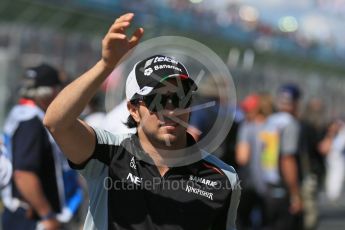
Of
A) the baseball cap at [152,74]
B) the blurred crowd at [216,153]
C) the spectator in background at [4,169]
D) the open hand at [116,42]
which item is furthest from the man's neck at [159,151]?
the spectator in background at [4,169]

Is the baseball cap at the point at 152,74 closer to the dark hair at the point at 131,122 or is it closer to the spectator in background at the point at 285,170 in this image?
the dark hair at the point at 131,122

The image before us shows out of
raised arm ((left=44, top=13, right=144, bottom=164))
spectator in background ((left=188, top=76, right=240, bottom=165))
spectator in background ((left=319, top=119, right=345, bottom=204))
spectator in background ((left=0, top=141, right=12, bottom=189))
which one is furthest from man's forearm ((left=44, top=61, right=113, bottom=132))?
spectator in background ((left=319, top=119, right=345, bottom=204))

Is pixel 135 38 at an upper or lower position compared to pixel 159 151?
upper

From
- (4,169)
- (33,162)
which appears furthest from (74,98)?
(33,162)

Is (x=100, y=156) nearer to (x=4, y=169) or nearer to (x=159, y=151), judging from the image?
(x=159, y=151)

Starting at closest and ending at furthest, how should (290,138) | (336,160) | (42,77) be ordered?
(42,77)
(290,138)
(336,160)

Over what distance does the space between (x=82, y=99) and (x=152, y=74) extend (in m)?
0.39

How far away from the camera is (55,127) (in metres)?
3.49

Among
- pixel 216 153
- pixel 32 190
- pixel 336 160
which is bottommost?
pixel 336 160

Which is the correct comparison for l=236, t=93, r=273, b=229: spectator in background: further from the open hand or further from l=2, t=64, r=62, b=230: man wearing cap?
the open hand

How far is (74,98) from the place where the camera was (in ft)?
11.1

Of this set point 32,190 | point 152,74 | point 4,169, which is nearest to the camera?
point 152,74

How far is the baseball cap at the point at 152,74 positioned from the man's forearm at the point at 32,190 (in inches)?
98.7

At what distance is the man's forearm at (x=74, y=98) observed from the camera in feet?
10.9
